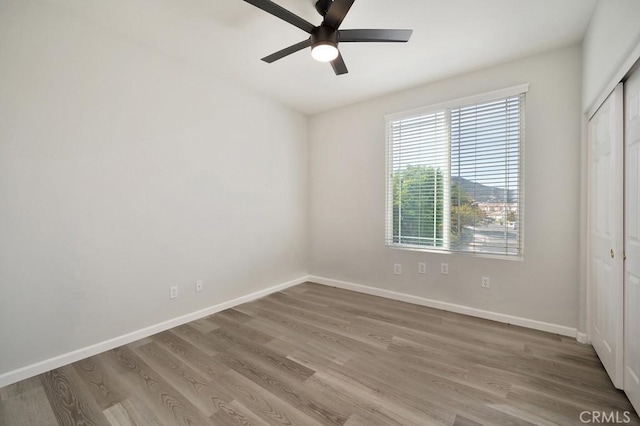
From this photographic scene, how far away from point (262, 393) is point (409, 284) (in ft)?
7.52

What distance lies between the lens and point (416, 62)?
112 inches

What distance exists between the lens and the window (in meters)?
2.82

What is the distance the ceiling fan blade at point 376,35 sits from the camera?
191 cm

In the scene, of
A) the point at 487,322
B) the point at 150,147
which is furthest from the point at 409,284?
the point at 150,147

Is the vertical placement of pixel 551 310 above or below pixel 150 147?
below

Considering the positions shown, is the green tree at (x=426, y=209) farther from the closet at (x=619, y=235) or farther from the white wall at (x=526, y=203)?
the closet at (x=619, y=235)

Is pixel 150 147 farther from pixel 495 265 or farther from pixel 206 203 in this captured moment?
pixel 495 265

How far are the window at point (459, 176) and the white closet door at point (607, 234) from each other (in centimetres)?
58

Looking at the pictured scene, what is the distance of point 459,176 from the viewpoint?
3133 millimetres

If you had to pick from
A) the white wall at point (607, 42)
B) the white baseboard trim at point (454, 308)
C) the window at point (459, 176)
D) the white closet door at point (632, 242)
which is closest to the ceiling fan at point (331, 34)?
the white wall at point (607, 42)

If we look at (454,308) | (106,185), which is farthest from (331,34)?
(454,308)

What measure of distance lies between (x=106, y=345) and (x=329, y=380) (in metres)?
1.94

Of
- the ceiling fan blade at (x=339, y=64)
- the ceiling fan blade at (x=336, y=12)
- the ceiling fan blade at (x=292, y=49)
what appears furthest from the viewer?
the ceiling fan blade at (x=339, y=64)
